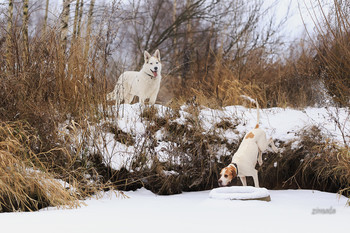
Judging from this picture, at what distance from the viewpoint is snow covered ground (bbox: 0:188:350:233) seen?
2613 millimetres

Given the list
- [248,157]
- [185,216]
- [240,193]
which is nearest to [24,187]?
[185,216]

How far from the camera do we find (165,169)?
4195 millimetres

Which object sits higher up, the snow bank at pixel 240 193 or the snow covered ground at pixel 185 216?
the snow bank at pixel 240 193

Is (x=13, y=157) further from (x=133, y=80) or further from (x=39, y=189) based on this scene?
(x=133, y=80)

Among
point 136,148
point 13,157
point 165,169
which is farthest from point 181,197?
point 13,157

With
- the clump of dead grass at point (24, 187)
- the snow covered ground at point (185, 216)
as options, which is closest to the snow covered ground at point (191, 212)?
the snow covered ground at point (185, 216)

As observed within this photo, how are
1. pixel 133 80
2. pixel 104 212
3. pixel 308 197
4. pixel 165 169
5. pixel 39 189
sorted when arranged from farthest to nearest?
1. pixel 133 80
2. pixel 165 169
3. pixel 308 197
4. pixel 39 189
5. pixel 104 212

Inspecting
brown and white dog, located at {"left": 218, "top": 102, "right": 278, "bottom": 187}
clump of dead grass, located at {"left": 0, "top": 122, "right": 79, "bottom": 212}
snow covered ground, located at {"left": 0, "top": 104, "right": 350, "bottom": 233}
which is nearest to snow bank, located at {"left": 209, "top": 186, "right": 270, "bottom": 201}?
snow covered ground, located at {"left": 0, "top": 104, "right": 350, "bottom": 233}

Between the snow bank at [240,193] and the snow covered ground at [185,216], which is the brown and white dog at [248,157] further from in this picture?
the snow covered ground at [185,216]

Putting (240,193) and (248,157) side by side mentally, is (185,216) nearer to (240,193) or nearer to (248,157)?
(240,193)

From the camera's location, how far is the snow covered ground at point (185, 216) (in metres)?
2.61

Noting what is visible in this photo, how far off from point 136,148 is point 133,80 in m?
2.66

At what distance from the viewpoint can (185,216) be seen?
299 cm

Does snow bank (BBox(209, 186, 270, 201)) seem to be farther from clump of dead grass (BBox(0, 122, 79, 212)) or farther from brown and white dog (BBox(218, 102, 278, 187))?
clump of dead grass (BBox(0, 122, 79, 212))
